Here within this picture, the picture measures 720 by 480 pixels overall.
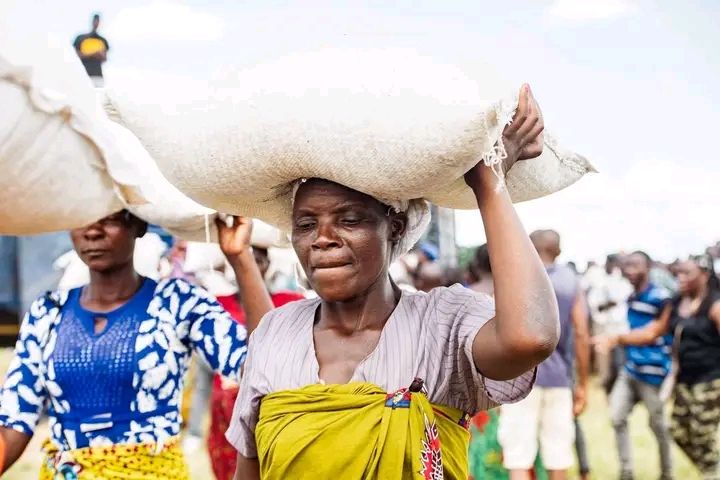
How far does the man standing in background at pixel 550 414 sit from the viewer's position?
6.04m

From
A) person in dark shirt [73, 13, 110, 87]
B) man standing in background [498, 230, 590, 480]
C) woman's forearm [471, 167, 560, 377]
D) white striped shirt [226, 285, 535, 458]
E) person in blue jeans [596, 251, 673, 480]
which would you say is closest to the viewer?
woman's forearm [471, 167, 560, 377]

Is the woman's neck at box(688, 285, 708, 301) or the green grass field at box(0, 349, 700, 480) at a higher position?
the woman's neck at box(688, 285, 708, 301)

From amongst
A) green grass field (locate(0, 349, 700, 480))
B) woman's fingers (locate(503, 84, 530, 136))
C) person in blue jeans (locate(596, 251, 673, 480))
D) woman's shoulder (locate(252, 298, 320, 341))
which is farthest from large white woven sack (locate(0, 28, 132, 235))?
person in blue jeans (locate(596, 251, 673, 480))

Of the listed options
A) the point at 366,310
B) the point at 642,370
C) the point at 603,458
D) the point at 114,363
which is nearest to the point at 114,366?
the point at 114,363

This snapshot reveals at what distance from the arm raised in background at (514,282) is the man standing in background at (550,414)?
4253 mm

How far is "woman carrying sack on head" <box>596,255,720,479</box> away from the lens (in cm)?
652

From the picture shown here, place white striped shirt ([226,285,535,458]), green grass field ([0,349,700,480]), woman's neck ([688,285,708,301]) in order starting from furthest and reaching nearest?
green grass field ([0,349,700,480]) → woman's neck ([688,285,708,301]) → white striped shirt ([226,285,535,458])

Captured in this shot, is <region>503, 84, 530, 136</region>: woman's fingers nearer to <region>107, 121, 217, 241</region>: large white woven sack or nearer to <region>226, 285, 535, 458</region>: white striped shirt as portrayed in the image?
<region>226, 285, 535, 458</region>: white striped shirt

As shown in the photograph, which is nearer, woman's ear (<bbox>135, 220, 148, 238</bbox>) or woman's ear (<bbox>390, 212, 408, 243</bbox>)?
woman's ear (<bbox>390, 212, 408, 243</bbox>)

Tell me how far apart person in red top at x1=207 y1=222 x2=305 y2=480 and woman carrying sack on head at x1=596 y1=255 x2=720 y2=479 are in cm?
310

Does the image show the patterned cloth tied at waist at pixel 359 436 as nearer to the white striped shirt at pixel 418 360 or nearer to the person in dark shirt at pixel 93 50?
the white striped shirt at pixel 418 360

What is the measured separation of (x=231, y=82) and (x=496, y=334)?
2.45 feet

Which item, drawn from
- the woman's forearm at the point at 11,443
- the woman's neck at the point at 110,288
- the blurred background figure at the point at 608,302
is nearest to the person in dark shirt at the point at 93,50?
the woman's neck at the point at 110,288

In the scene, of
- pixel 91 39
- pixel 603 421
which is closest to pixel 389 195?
pixel 91 39
